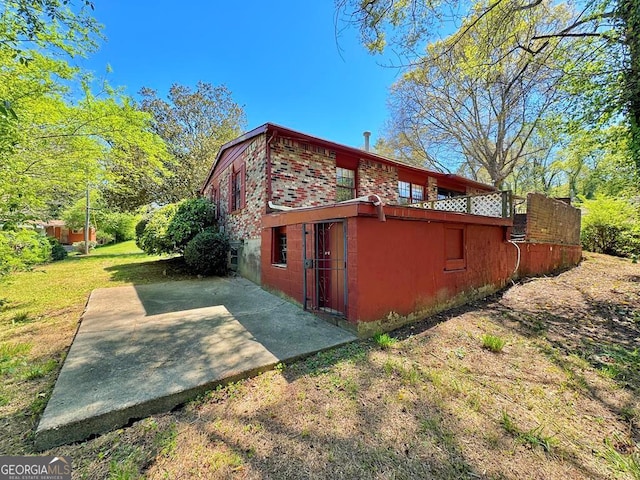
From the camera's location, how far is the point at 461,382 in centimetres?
294

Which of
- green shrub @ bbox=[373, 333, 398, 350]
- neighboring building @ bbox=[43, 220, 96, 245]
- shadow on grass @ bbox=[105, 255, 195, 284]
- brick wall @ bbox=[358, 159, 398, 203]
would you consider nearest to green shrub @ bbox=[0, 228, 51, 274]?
shadow on grass @ bbox=[105, 255, 195, 284]

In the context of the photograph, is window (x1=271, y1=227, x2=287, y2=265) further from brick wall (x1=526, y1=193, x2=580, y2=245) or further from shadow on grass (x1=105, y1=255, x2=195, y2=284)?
brick wall (x1=526, y1=193, x2=580, y2=245)

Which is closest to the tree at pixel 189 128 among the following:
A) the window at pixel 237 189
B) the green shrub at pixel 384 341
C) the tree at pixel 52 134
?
the window at pixel 237 189

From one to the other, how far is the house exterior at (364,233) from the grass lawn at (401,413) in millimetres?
906

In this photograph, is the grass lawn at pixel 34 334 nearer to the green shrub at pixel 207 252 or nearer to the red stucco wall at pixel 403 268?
the green shrub at pixel 207 252

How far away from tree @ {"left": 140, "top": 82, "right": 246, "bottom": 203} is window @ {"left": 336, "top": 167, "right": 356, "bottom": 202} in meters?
13.2

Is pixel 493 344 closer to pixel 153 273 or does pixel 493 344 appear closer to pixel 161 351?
pixel 161 351

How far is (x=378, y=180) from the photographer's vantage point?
9500 millimetres

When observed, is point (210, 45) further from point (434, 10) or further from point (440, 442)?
point (440, 442)

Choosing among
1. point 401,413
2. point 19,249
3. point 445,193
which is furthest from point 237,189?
point 445,193

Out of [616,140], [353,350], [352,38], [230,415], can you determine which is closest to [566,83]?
[616,140]

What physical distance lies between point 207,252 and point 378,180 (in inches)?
249

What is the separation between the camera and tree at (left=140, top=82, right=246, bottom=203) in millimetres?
18438

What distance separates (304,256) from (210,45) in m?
10.5
